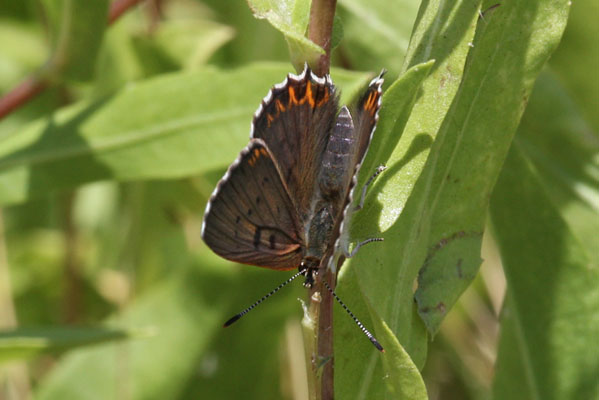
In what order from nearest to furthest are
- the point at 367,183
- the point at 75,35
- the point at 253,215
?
the point at 367,183 < the point at 253,215 < the point at 75,35

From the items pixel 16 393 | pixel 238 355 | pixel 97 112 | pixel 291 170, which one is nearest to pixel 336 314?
pixel 291 170

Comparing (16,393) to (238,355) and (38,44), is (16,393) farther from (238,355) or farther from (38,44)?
(38,44)

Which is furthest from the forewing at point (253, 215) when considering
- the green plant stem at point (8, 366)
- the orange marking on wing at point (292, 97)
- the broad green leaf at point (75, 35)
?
the green plant stem at point (8, 366)

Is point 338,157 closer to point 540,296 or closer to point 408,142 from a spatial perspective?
point 408,142

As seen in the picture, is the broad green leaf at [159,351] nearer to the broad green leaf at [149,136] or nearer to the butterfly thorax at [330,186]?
the broad green leaf at [149,136]

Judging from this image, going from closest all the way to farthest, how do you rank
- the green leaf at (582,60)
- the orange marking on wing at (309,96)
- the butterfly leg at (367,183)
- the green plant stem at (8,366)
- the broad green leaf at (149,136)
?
the butterfly leg at (367,183), the orange marking on wing at (309,96), the broad green leaf at (149,136), the green leaf at (582,60), the green plant stem at (8,366)

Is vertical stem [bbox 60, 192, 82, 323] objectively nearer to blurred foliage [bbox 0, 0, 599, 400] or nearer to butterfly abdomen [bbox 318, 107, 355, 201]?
blurred foliage [bbox 0, 0, 599, 400]

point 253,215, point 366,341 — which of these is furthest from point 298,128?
point 366,341

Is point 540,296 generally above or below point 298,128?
below
